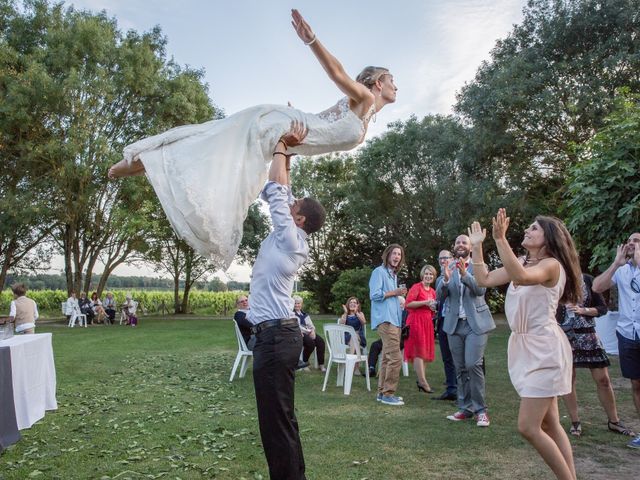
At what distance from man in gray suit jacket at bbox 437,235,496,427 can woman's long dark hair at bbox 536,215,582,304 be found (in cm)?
223

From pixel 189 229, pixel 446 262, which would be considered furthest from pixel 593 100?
pixel 189 229

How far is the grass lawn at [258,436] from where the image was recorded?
4.27 meters

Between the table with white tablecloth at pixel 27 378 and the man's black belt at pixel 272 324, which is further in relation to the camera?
the table with white tablecloth at pixel 27 378

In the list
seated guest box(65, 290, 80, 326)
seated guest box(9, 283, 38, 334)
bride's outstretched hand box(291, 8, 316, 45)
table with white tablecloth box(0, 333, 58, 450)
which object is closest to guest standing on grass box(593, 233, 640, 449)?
bride's outstretched hand box(291, 8, 316, 45)

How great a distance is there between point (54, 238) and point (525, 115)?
837 inches

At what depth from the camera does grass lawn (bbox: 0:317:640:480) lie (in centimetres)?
427

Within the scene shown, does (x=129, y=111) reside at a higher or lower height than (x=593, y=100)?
higher

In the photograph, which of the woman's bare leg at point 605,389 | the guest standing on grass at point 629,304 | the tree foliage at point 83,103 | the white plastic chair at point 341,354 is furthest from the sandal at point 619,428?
the tree foliage at point 83,103

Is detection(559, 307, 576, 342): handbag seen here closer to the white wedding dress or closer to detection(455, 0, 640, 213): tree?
the white wedding dress

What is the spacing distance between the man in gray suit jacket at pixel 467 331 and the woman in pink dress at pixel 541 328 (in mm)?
2248

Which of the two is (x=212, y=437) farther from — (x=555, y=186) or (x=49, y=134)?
(x=49, y=134)

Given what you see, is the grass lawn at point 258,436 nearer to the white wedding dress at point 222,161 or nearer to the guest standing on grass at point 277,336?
the guest standing on grass at point 277,336

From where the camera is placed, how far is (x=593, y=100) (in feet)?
54.8

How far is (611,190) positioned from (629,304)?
15.3ft
